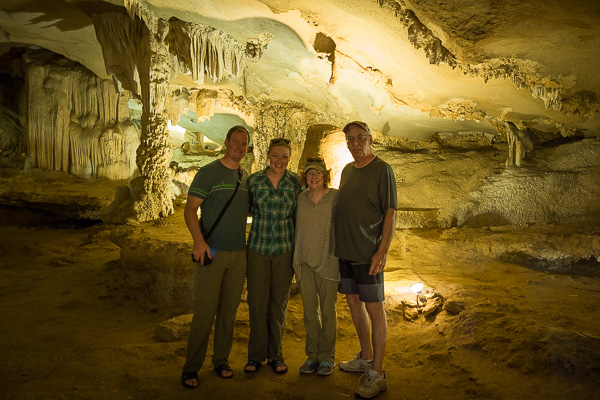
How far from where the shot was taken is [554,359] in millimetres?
2977

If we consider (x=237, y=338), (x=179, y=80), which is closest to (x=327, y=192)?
(x=237, y=338)

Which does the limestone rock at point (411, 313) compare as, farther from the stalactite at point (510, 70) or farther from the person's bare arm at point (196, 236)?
the stalactite at point (510, 70)

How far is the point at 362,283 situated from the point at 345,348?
1375 millimetres

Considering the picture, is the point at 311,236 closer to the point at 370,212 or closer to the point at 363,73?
the point at 370,212

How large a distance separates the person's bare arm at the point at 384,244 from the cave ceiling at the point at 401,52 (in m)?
3.19

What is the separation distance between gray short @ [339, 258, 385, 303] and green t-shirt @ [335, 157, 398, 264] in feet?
0.32


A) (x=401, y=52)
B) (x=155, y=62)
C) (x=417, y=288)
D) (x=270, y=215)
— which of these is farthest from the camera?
(x=155, y=62)

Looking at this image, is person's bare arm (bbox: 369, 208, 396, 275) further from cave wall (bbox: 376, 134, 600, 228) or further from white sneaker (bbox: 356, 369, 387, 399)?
cave wall (bbox: 376, 134, 600, 228)

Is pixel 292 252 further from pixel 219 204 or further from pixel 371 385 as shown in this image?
pixel 371 385

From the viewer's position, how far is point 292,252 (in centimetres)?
320

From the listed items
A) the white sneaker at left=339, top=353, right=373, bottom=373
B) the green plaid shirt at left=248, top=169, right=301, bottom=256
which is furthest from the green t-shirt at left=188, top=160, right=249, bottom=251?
the white sneaker at left=339, top=353, right=373, bottom=373

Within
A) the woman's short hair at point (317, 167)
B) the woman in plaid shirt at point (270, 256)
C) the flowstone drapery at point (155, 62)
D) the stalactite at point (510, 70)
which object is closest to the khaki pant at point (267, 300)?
the woman in plaid shirt at point (270, 256)

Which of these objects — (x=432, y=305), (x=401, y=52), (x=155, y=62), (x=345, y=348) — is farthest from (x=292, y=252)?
(x=155, y=62)

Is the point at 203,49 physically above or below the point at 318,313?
above
